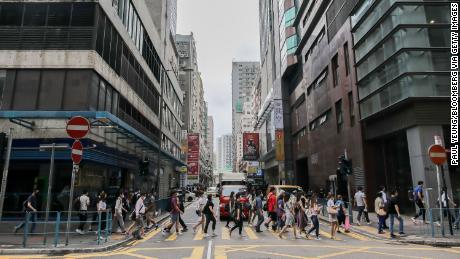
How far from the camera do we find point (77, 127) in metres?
11.4

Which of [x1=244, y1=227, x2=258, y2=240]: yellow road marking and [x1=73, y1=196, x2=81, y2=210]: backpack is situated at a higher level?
[x1=73, y1=196, x2=81, y2=210]: backpack

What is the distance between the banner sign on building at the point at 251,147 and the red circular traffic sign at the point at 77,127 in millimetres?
70340

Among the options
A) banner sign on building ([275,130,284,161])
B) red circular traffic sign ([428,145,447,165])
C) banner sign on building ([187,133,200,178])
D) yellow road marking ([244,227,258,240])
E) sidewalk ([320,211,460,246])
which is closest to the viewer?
sidewalk ([320,211,460,246])

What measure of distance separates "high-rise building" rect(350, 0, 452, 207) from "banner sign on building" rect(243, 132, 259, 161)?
58.9 metres

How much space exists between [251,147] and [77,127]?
72.6m

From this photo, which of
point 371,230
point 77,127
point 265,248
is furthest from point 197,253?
point 371,230

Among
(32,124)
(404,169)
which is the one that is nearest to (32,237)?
(32,124)

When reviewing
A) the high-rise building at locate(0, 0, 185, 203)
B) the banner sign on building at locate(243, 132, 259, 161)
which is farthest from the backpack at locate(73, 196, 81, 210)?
the banner sign on building at locate(243, 132, 259, 161)

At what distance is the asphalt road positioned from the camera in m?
9.90

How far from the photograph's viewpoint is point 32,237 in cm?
1345

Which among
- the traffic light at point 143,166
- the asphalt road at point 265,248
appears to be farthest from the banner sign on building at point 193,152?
the asphalt road at point 265,248

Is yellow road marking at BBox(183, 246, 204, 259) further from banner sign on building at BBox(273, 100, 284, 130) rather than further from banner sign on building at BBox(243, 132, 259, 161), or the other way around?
banner sign on building at BBox(243, 132, 259, 161)

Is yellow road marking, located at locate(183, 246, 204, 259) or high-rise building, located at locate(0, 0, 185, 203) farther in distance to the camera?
high-rise building, located at locate(0, 0, 185, 203)

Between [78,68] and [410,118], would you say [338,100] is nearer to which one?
[410,118]
